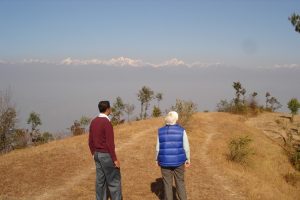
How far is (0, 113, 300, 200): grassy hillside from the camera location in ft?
36.1

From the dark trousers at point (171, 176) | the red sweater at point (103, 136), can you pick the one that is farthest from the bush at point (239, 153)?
the red sweater at point (103, 136)

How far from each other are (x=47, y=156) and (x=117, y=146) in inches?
154

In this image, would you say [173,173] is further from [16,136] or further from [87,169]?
[16,136]

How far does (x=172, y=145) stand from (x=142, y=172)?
572 centimetres

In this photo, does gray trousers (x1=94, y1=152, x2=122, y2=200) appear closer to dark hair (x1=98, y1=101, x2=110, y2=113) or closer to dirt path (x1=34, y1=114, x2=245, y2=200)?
dark hair (x1=98, y1=101, x2=110, y2=113)

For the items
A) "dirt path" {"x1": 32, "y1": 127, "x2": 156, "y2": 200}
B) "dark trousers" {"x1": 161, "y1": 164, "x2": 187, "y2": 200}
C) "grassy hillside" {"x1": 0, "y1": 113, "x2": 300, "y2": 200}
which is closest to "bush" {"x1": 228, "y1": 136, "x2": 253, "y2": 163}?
"grassy hillside" {"x1": 0, "y1": 113, "x2": 300, "y2": 200}

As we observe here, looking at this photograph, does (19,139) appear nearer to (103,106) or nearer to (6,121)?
(6,121)

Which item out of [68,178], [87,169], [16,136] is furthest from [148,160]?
[16,136]

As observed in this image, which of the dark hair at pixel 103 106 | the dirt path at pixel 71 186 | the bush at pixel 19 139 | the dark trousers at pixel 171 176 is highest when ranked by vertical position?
the dark hair at pixel 103 106

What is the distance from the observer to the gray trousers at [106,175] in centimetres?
795

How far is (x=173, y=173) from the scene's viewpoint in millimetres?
8289

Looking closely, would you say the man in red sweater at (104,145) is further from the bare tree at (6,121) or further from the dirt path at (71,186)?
the bare tree at (6,121)

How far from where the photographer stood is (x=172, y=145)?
7945 mm

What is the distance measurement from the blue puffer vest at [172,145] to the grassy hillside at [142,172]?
2993 millimetres
